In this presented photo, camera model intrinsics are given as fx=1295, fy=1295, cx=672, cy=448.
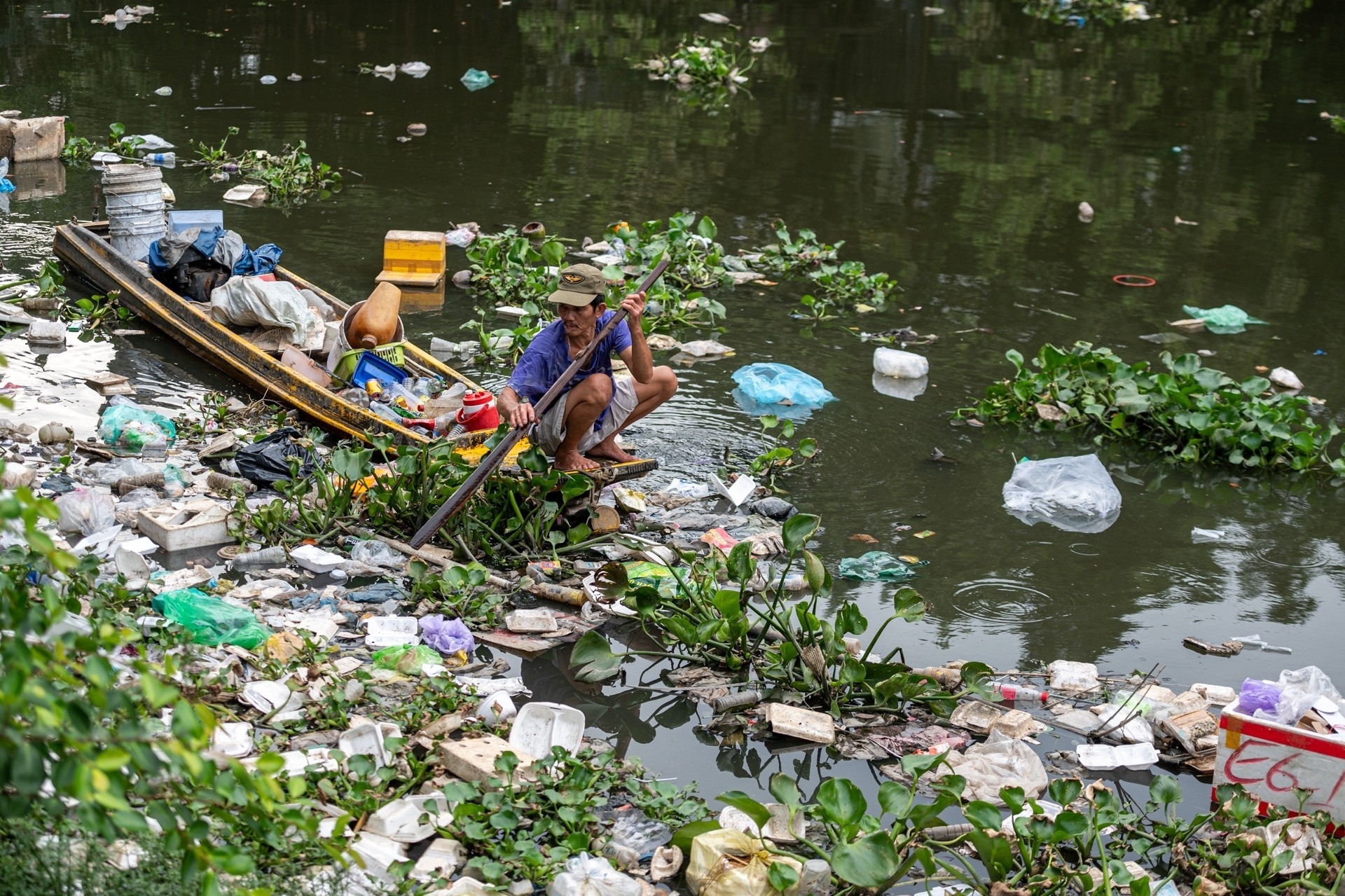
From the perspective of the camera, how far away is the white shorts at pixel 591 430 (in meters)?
5.15

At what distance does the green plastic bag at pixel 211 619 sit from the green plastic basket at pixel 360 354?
77.5 inches

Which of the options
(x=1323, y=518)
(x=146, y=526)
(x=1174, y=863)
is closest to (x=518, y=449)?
(x=146, y=526)

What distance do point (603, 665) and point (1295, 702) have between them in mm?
2057

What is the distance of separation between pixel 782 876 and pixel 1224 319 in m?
6.15

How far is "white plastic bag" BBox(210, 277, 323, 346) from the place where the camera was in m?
6.39

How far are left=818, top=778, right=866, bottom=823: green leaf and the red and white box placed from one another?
3.66ft

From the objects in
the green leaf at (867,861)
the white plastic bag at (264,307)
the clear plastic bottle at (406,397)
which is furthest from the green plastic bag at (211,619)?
the white plastic bag at (264,307)

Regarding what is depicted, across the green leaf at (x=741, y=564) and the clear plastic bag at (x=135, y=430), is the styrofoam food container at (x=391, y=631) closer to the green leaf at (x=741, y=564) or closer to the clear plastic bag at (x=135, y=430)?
the green leaf at (x=741, y=564)

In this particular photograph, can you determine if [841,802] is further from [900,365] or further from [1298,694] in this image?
[900,365]

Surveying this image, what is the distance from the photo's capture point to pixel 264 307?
6.39 m

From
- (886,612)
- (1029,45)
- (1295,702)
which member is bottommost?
(886,612)

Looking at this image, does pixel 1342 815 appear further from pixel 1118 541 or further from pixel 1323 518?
pixel 1323 518

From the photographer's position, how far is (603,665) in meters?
4.01

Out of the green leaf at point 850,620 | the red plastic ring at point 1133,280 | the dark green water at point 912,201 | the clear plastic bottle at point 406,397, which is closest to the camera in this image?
the green leaf at point 850,620
